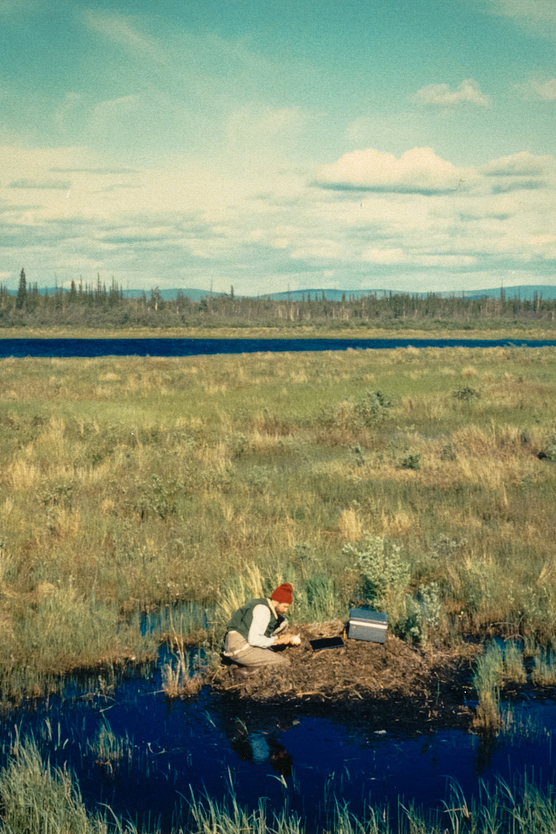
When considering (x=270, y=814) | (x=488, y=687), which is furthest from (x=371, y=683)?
(x=270, y=814)

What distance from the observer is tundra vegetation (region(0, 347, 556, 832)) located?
21.7 ft

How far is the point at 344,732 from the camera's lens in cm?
589

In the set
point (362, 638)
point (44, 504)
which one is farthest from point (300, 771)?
point (44, 504)

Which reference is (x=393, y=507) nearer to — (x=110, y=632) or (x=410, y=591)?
(x=410, y=591)

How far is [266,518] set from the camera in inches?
454

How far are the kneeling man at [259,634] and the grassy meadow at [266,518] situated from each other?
767mm

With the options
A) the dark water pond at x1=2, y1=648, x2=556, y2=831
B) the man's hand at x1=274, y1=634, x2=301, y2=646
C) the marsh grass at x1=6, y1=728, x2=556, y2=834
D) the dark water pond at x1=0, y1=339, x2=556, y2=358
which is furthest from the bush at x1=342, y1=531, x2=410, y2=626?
the dark water pond at x1=0, y1=339, x2=556, y2=358

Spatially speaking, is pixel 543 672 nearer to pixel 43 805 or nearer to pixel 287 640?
pixel 287 640

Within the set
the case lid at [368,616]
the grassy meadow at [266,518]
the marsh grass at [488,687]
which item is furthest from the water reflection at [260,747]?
the grassy meadow at [266,518]

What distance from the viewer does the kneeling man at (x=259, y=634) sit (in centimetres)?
675

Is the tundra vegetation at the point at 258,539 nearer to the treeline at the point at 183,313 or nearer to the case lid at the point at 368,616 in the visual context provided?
the case lid at the point at 368,616

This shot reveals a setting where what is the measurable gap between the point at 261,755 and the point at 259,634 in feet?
4.48

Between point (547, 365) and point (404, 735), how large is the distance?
36.9m

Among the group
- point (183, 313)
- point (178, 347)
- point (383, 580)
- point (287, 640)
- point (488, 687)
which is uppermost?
point (183, 313)
